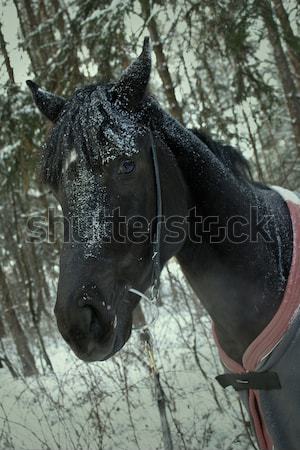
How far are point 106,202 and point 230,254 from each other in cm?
83

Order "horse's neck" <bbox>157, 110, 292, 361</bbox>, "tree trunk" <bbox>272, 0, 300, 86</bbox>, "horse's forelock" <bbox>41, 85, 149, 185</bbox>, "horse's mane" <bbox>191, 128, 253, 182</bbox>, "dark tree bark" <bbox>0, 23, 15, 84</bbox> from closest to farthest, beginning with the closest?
"horse's forelock" <bbox>41, 85, 149, 185</bbox>
"horse's neck" <bbox>157, 110, 292, 361</bbox>
"horse's mane" <bbox>191, 128, 253, 182</bbox>
"tree trunk" <bbox>272, 0, 300, 86</bbox>
"dark tree bark" <bbox>0, 23, 15, 84</bbox>

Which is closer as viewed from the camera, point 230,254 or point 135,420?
point 230,254

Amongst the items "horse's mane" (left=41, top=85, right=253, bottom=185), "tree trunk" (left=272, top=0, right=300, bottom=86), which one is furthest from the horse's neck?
"tree trunk" (left=272, top=0, right=300, bottom=86)

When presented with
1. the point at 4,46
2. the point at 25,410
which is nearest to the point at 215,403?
the point at 25,410

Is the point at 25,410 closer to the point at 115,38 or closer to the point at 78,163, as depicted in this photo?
the point at 78,163

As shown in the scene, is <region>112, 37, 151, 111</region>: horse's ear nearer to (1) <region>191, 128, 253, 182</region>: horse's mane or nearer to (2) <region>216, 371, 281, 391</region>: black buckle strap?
(1) <region>191, 128, 253, 182</region>: horse's mane

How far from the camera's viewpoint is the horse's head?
164 centimetres

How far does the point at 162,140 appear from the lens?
219cm

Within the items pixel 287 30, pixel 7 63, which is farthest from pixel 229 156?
pixel 7 63

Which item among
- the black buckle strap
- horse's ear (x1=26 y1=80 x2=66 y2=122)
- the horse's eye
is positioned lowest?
the black buckle strap

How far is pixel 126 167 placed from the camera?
6.32ft

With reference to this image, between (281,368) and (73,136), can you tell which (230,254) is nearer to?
(281,368)

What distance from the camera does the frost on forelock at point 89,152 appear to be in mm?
1806

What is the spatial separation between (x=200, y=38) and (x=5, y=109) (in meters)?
3.58
